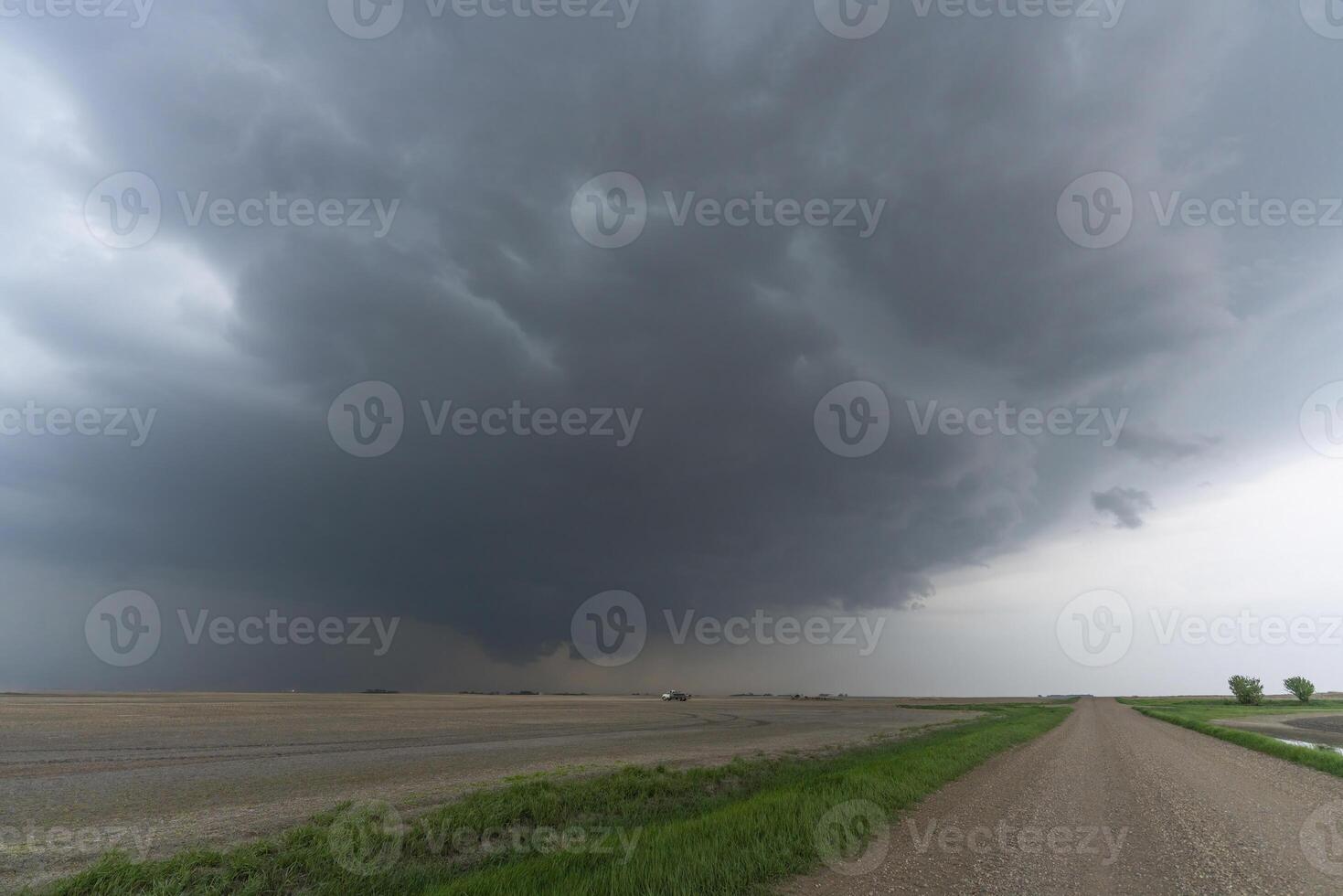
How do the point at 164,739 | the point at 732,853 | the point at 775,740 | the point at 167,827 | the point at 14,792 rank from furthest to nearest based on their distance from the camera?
the point at 775,740, the point at 164,739, the point at 14,792, the point at 167,827, the point at 732,853

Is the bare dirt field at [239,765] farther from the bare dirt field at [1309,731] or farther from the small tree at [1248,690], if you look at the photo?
the small tree at [1248,690]

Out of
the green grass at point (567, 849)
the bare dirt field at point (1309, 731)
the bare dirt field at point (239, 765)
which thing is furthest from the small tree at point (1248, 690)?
the green grass at point (567, 849)

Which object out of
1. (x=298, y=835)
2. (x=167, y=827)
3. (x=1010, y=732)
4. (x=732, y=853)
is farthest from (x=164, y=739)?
(x=1010, y=732)

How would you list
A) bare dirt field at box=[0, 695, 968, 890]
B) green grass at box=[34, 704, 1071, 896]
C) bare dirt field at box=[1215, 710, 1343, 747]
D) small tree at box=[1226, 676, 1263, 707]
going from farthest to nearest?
small tree at box=[1226, 676, 1263, 707] → bare dirt field at box=[1215, 710, 1343, 747] → bare dirt field at box=[0, 695, 968, 890] → green grass at box=[34, 704, 1071, 896]

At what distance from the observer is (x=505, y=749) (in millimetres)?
38094

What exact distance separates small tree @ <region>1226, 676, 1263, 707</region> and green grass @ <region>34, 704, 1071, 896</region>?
196 m

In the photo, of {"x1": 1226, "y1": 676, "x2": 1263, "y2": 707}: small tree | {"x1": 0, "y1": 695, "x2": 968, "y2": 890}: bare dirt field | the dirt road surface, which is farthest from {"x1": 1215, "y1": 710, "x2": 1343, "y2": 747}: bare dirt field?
{"x1": 1226, "y1": 676, "x2": 1263, "y2": 707}: small tree

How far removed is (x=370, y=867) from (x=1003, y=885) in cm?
1292

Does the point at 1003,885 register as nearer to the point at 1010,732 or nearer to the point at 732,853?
the point at 732,853

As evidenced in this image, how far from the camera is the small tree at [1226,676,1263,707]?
157 metres

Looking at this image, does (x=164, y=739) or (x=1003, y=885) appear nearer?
(x=1003, y=885)

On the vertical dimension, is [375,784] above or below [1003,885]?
below

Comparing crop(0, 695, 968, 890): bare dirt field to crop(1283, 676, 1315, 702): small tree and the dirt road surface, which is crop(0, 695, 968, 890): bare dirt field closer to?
the dirt road surface

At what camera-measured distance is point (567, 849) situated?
15.0 meters
